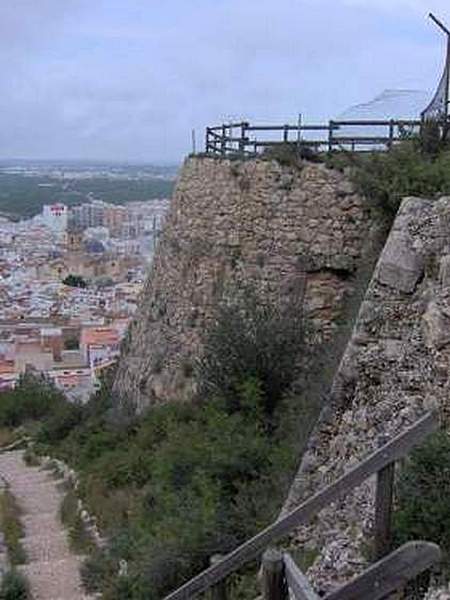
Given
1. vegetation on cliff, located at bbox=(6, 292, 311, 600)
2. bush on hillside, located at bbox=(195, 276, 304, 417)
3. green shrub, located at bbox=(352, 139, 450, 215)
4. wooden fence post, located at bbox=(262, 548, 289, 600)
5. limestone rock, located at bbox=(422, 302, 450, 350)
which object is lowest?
vegetation on cliff, located at bbox=(6, 292, 311, 600)

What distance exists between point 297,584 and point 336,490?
1.46 ft

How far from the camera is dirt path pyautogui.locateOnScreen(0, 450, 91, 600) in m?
9.59

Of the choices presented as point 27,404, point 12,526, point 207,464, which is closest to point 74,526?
point 12,526

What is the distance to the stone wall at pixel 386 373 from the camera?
19.5 feet

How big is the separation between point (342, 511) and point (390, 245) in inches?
118

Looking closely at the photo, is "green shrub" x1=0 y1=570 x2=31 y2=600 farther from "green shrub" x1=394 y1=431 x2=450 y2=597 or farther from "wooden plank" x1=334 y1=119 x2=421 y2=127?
"wooden plank" x1=334 y1=119 x2=421 y2=127

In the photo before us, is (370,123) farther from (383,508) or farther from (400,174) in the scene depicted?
(383,508)

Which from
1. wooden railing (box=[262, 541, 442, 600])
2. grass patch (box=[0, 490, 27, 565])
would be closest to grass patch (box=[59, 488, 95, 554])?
grass patch (box=[0, 490, 27, 565])

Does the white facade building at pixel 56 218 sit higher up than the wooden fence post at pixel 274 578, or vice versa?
the wooden fence post at pixel 274 578

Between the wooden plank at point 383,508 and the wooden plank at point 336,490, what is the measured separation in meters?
0.05

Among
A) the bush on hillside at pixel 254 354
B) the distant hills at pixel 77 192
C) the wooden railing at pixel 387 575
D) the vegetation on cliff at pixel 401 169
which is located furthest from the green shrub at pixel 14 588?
the distant hills at pixel 77 192

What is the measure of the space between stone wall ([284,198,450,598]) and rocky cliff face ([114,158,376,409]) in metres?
3.93

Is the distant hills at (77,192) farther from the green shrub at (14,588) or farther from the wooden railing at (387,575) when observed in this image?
the wooden railing at (387,575)

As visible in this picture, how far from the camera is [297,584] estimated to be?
3578 millimetres
